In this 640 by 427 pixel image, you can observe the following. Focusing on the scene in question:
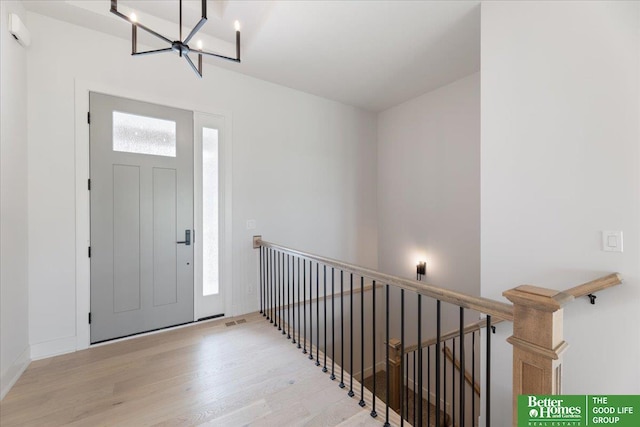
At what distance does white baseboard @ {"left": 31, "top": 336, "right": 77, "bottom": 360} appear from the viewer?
2293 millimetres

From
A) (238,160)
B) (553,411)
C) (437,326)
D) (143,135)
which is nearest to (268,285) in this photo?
(238,160)

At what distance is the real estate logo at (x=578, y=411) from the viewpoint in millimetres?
1046

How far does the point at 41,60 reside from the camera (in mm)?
2324

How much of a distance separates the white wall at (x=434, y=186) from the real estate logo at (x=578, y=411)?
1.79m

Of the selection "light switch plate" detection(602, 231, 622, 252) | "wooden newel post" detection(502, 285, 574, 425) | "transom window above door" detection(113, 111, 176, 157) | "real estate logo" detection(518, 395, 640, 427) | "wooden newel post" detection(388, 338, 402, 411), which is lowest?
"wooden newel post" detection(388, 338, 402, 411)

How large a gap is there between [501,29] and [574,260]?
1.76m

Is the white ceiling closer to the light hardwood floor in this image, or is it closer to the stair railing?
the stair railing

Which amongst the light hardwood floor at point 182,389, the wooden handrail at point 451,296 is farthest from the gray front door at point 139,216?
the wooden handrail at point 451,296

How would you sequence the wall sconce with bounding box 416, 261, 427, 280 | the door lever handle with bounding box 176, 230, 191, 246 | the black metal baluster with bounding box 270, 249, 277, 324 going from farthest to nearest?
the wall sconce with bounding box 416, 261, 427, 280 → the black metal baluster with bounding box 270, 249, 277, 324 → the door lever handle with bounding box 176, 230, 191, 246

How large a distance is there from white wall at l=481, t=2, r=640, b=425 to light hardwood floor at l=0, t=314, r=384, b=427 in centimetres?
144

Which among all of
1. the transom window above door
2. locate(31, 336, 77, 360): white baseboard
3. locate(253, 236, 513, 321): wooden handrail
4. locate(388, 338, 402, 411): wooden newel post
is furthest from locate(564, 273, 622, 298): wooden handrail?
locate(31, 336, 77, 360): white baseboard

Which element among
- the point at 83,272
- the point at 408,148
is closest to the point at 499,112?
the point at 408,148

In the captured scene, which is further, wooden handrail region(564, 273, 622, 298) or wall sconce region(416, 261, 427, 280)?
wall sconce region(416, 261, 427, 280)

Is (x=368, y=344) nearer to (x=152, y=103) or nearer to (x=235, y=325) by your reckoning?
(x=235, y=325)
